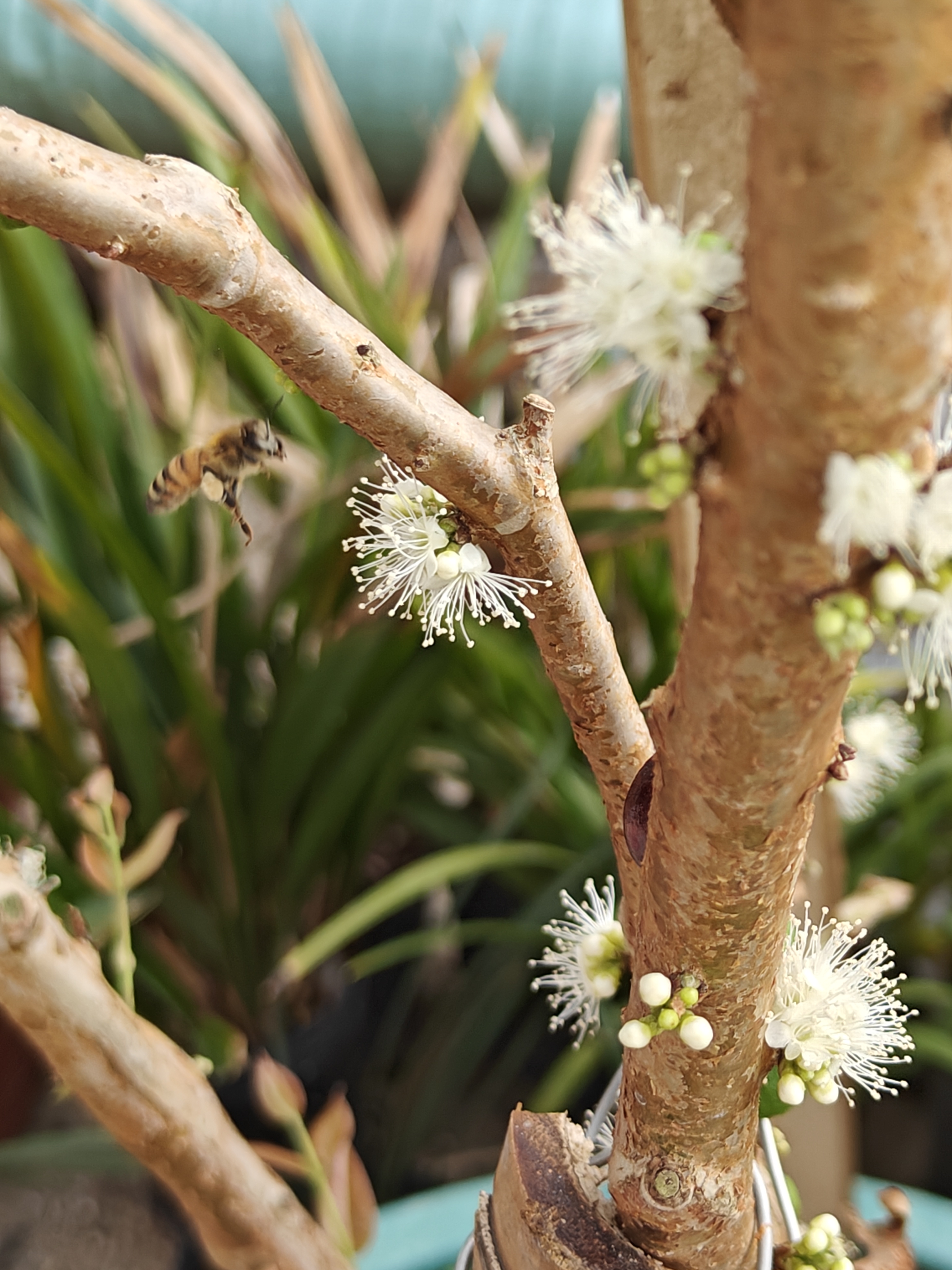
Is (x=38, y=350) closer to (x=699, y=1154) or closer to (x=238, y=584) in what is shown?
(x=238, y=584)

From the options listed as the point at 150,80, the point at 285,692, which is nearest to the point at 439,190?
the point at 150,80

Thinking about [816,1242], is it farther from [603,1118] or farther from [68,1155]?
[68,1155]

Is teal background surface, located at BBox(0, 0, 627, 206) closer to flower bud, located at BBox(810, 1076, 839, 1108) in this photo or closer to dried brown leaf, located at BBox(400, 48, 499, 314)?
dried brown leaf, located at BBox(400, 48, 499, 314)

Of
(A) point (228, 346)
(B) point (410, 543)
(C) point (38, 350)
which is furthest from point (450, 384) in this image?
(B) point (410, 543)

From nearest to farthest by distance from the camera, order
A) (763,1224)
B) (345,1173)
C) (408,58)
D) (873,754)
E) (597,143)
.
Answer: (763,1224) < (345,1173) < (873,754) < (597,143) < (408,58)

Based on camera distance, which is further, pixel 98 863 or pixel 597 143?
pixel 597 143

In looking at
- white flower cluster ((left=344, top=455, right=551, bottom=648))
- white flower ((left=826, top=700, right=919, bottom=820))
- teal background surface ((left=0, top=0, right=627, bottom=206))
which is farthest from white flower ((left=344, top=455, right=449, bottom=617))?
teal background surface ((left=0, top=0, right=627, bottom=206))
